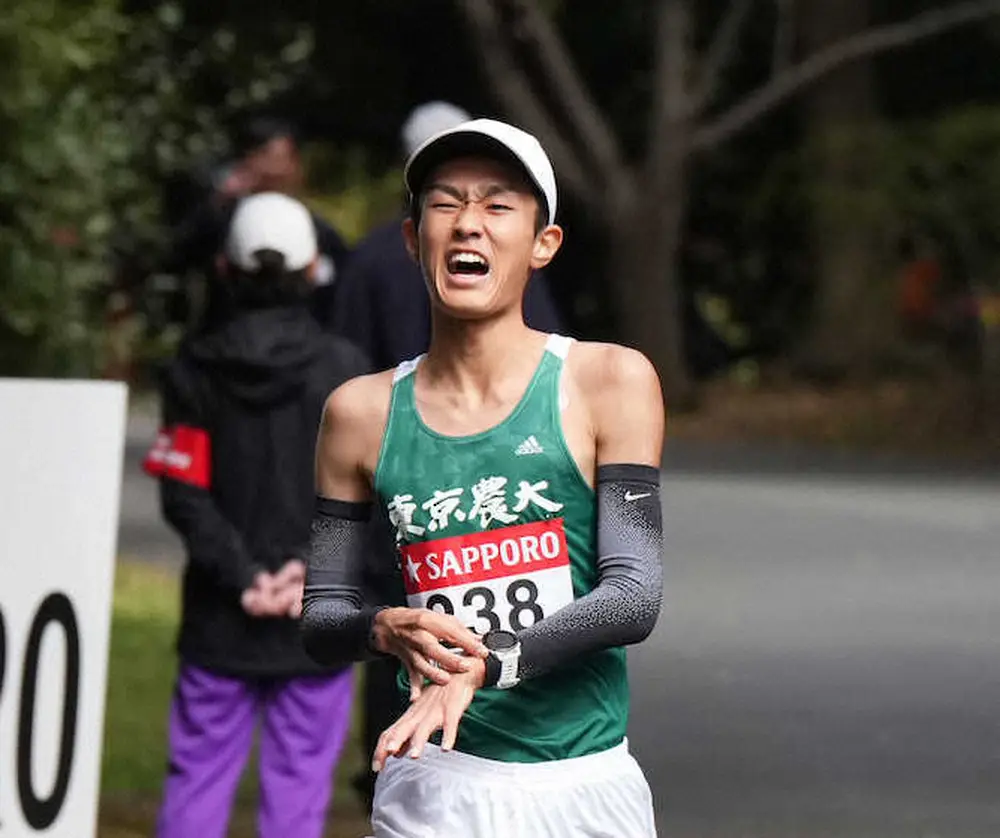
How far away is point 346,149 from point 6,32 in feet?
87.6

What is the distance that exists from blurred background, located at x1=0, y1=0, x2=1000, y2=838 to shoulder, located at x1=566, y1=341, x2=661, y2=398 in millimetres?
4417

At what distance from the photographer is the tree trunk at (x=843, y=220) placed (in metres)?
31.5

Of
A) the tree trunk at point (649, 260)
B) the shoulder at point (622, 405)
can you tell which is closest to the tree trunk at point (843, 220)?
the tree trunk at point (649, 260)

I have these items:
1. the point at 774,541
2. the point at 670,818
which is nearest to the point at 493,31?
the point at 774,541

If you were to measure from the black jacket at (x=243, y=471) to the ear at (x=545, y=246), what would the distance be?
297cm

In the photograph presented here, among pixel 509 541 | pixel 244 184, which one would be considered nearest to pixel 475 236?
pixel 509 541

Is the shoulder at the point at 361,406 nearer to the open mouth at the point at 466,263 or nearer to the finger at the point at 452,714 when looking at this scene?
the open mouth at the point at 466,263

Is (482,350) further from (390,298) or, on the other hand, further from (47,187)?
(47,187)

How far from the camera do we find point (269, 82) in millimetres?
19406

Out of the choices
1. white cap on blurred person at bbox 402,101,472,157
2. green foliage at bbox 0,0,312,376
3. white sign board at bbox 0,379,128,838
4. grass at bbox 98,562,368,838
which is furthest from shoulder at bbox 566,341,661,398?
green foliage at bbox 0,0,312,376

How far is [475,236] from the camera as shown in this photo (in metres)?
4.37

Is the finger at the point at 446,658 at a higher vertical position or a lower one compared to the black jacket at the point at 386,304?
lower

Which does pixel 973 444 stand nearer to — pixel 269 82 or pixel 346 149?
pixel 269 82

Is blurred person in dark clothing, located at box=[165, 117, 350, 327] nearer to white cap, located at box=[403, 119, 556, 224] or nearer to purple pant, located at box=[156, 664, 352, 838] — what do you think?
purple pant, located at box=[156, 664, 352, 838]
